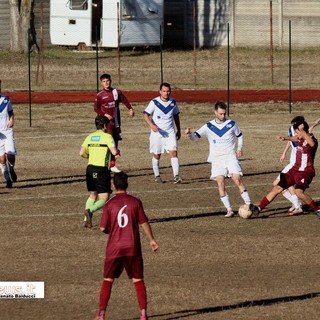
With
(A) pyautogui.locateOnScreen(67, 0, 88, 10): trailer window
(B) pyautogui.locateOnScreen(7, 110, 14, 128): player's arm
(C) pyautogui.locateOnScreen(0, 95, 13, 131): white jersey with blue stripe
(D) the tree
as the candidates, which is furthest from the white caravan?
(B) pyautogui.locateOnScreen(7, 110, 14, 128): player's arm

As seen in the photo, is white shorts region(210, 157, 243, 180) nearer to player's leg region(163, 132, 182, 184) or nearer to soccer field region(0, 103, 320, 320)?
soccer field region(0, 103, 320, 320)

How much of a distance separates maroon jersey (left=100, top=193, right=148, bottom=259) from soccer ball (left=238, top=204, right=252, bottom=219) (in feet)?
27.2

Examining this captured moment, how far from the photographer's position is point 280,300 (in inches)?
670

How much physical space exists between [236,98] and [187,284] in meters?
29.3

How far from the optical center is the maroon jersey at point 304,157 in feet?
76.3

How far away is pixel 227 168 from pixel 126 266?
339 inches

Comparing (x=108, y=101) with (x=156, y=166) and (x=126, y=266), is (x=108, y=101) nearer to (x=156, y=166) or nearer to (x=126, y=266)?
(x=156, y=166)

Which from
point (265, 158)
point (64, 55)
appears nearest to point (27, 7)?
point (64, 55)

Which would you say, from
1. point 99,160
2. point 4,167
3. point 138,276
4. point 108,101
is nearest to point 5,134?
point 4,167

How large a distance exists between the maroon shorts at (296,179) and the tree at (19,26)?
39719 mm

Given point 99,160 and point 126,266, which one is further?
point 99,160

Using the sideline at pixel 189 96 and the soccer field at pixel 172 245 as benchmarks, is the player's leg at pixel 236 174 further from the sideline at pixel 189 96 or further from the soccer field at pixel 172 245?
the sideline at pixel 189 96

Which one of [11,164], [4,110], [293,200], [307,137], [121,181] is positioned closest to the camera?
[121,181]

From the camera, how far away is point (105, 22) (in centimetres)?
6216
